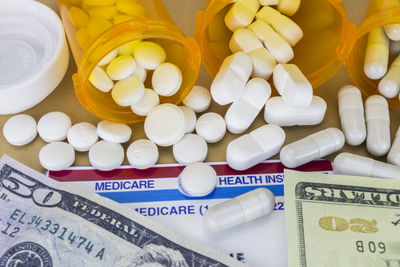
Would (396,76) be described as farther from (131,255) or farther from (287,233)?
(131,255)

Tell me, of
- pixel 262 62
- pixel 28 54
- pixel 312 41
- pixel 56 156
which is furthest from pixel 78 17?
pixel 312 41

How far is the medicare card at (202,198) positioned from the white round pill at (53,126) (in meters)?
0.08

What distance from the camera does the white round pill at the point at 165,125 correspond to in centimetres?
100

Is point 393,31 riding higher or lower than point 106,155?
higher

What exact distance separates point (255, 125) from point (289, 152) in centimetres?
13

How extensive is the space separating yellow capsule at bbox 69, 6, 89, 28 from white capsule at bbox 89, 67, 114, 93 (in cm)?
11

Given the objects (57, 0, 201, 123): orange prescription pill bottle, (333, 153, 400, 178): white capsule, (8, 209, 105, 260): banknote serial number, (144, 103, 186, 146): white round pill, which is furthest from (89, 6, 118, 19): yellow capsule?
(333, 153, 400, 178): white capsule

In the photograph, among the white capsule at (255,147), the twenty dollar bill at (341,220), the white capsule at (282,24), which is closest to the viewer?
the twenty dollar bill at (341,220)

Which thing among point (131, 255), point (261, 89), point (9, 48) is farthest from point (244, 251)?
point (9, 48)

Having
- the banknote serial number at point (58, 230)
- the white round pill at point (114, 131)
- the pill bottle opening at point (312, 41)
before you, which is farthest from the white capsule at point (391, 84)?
the banknote serial number at point (58, 230)

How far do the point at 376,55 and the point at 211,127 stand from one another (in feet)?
1.27

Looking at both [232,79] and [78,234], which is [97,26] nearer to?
[232,79]

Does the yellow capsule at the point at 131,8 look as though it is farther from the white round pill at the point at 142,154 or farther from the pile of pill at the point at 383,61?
the pile of pill at the point at 383,61

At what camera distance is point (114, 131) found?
103cm
